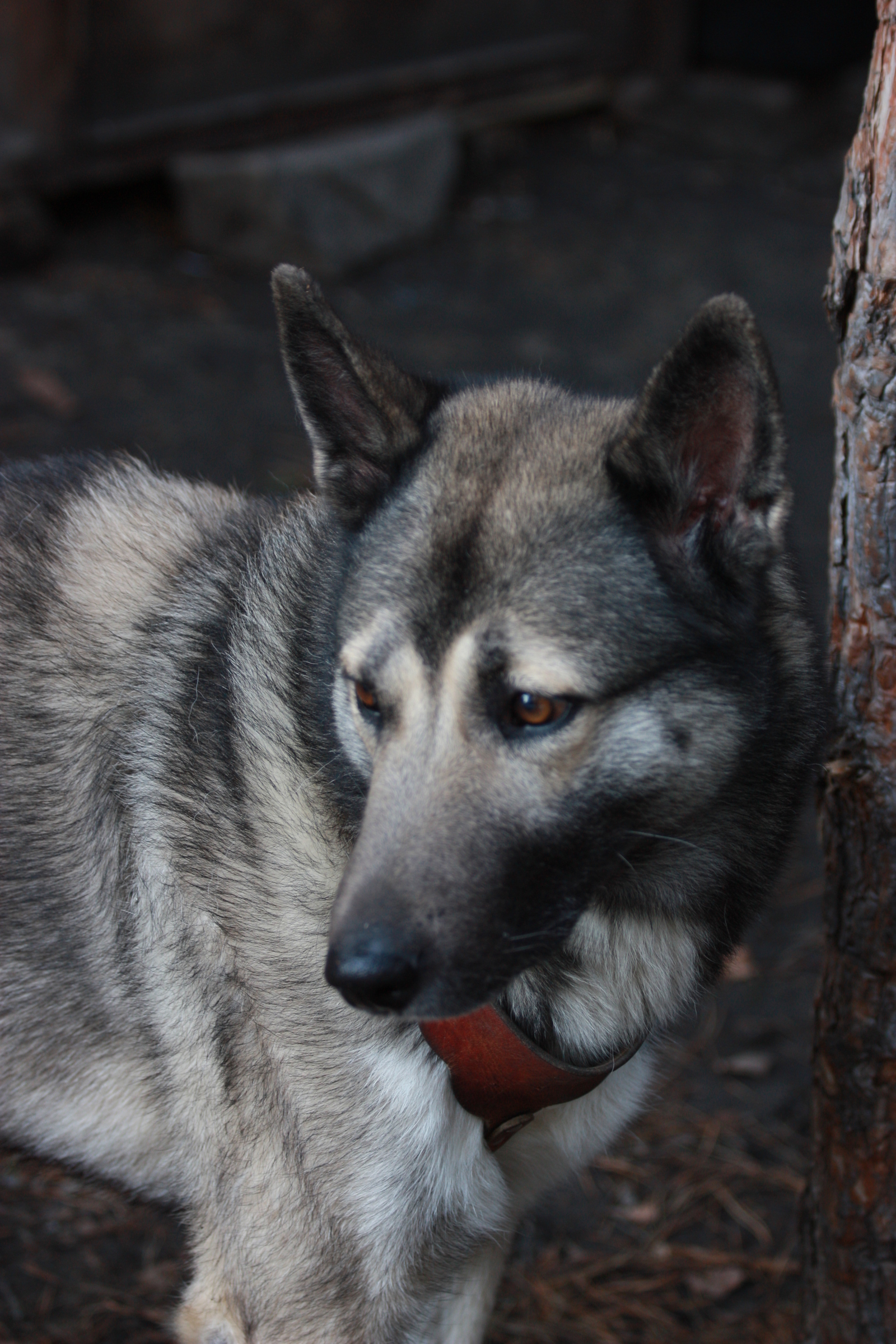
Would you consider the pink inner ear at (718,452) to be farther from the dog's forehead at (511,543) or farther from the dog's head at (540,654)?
the dog's forehead at (511,543)

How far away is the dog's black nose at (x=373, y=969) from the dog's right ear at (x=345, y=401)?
816mm

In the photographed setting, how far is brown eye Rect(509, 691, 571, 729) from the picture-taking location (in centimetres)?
191

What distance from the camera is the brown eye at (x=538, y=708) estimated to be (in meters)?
1.91

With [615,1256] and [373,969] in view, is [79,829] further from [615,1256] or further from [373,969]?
[615,1256]

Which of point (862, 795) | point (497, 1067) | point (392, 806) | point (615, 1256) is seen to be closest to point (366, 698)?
point (392, 806)

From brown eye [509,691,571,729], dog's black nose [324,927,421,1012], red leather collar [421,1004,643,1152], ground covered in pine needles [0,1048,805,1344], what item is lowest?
ground covered in pine needles [0,1048,805,1344]

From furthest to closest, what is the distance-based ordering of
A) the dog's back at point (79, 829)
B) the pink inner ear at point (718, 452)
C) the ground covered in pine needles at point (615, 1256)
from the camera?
the ground covered in pine needles at point (615, 1256)
the dog's back at point (79, 829)
the pink inner ear at point (718, 452)

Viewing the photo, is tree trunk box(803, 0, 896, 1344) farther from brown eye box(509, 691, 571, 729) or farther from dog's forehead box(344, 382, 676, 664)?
brown eye box(509, 691, 571, 729)

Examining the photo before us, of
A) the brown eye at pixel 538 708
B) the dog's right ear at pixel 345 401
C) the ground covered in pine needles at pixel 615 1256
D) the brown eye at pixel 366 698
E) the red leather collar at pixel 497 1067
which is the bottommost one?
the ground covered in pine needles at pixel 615 1256

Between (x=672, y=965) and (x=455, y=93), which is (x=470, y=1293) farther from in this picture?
(x=455, y=93)

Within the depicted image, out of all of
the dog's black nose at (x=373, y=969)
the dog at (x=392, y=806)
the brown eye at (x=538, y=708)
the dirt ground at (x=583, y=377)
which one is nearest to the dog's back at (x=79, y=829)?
the dog at (x=392, y=806)

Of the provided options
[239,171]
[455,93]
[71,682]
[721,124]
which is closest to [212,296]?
[239,171]

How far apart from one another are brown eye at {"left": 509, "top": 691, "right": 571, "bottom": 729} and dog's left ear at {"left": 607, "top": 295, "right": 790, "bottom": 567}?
0.35 m

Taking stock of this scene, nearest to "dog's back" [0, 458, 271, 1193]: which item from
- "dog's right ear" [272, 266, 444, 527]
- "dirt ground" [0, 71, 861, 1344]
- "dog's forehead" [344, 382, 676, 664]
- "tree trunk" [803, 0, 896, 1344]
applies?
"dirt ground" [0, 71, 861, 1344]
